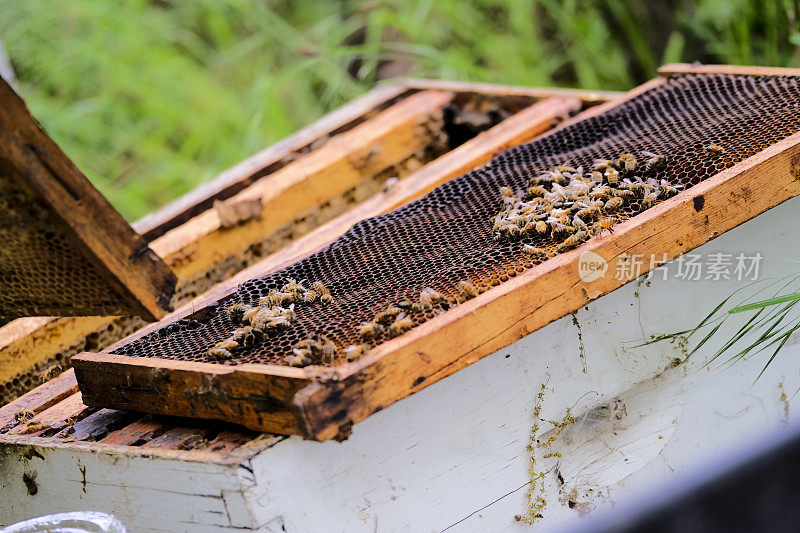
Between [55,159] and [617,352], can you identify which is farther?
[617,352]

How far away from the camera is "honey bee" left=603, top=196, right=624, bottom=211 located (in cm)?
182

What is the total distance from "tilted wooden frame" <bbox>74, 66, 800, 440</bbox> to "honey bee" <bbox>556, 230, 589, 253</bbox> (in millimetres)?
20

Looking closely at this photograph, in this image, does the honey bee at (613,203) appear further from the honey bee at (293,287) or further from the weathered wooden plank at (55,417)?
the weathered wooden plank at (55,417)

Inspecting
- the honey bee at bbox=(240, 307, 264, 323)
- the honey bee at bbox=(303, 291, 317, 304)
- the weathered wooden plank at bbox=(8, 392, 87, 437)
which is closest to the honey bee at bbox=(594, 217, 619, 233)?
the honey bee at bbox=(303, 291, 317, 304)

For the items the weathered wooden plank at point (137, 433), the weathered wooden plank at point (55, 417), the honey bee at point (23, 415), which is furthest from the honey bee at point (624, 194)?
the honey bee at point (23, 415)

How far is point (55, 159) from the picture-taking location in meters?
1.34

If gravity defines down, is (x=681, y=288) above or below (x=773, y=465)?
above

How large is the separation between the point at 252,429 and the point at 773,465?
1.25m

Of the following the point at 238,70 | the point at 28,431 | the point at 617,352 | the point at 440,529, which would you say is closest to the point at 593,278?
the point at 617,352

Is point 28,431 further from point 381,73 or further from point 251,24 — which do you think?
point 251,24

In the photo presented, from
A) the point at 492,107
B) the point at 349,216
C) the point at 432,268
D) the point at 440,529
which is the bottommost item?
the point at 440,529

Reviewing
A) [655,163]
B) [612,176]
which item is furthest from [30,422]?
[655,163]

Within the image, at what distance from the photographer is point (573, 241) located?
1.71 metres

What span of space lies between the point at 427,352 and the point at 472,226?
55 centimetres
